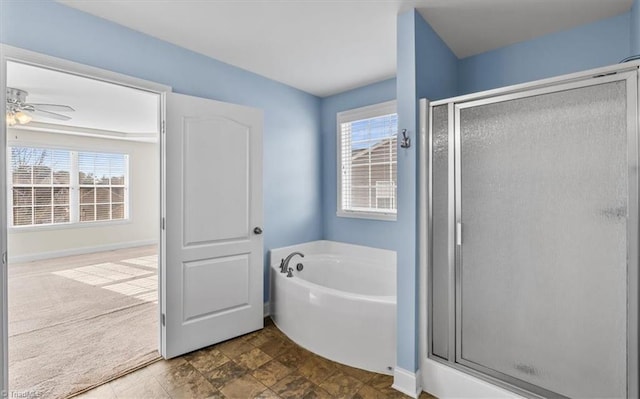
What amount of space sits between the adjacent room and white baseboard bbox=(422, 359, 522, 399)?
205 cm

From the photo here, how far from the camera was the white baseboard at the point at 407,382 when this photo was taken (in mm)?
1910

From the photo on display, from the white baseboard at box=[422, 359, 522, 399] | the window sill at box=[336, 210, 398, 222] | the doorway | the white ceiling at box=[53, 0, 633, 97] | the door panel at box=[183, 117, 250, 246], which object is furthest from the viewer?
the window sill at box=[336, 210, 398, 222]

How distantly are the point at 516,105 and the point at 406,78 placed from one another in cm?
67

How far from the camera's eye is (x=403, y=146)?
1997 mm

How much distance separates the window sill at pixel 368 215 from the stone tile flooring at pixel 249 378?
1512 millimetres

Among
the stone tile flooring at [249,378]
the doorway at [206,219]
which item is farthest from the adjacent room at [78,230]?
the doorway at [206,219]

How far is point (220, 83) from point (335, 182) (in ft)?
5.49

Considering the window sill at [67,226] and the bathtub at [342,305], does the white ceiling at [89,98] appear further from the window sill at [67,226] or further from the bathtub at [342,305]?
the bathtub at [342,305]

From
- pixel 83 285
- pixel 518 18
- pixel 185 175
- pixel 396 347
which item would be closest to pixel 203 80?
pixel 185 175

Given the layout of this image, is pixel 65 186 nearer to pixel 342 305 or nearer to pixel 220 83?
pixel 220 83

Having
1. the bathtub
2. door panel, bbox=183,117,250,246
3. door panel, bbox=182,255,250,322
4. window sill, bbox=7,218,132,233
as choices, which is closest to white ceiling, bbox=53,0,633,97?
door panel, bbox=183,117,250,246

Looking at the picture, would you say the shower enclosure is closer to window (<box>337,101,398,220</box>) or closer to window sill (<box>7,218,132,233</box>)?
window (<box>337,101,398,220</box>)

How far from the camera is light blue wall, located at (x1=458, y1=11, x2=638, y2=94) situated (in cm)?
204

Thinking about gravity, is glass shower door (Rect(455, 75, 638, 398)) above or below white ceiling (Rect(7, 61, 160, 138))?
below
